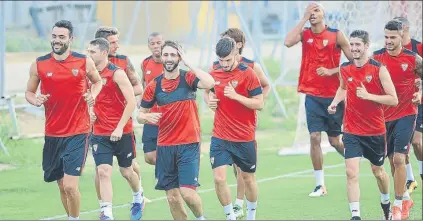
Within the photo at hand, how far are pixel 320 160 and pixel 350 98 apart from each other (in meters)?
2.68

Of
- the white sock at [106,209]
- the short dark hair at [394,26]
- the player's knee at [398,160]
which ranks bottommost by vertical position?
the white sock at [106,209]

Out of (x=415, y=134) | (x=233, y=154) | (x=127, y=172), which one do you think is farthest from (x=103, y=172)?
(x=415, y=134)

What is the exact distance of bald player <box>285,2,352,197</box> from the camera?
15391 mm

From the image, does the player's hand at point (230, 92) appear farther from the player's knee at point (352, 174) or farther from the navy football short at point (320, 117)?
the navy football short at point (320, 117)

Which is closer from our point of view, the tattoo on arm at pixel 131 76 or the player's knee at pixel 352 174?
the player's knee at pixel 352 174

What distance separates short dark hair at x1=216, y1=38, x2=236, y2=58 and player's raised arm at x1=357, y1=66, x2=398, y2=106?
1.46m

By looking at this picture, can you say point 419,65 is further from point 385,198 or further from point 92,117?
point 92,117

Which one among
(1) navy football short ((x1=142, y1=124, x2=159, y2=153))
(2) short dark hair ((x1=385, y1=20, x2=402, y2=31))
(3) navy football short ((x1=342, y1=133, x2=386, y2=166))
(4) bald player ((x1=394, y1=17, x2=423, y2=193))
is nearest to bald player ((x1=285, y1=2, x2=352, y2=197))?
(4) bald player ((x1=394, y1=17, x2=423, y2=193))

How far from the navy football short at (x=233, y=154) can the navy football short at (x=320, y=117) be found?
9.65ft

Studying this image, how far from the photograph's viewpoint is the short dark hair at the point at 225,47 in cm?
1218

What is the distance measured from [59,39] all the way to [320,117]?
15.3 ft

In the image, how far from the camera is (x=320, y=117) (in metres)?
15.5

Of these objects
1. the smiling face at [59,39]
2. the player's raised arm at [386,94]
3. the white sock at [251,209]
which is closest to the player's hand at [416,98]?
the player's raised arm at [386,94]

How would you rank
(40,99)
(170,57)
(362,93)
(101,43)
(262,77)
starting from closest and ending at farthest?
(170,57), (40,99), (362,93), (101,43), (262,77)
